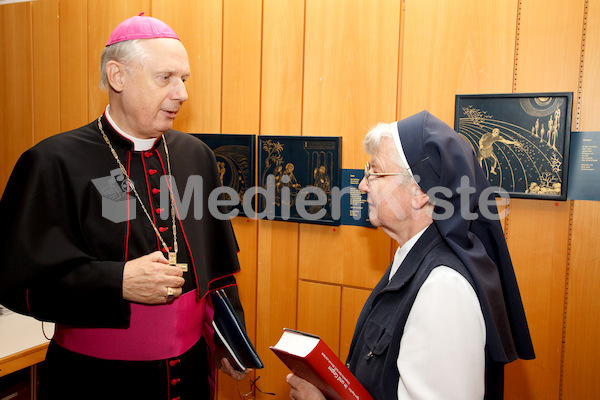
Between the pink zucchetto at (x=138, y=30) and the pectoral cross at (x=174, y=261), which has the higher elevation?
the pink zucchetto at (x=138, y=30)

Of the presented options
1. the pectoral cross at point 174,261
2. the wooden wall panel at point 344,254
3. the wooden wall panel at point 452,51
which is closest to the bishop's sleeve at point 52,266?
the pectoral cross at point 174,261

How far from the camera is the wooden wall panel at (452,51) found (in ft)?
9.34

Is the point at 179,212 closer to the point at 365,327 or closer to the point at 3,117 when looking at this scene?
the point at 365,327

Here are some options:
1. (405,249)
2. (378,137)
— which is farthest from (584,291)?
(378,137)

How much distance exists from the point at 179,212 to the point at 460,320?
1.31m

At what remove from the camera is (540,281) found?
9.38 ft

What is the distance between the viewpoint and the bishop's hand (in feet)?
5.91

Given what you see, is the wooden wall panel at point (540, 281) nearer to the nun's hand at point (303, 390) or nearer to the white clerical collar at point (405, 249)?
the white clerical collar at point (405, 249)

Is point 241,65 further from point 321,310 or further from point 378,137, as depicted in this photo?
point 378,137

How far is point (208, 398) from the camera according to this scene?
2.21 metres

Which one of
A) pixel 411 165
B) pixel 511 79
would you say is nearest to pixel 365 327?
pixel 411 165

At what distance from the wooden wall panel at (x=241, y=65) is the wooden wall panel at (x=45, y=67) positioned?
1883 millimetres

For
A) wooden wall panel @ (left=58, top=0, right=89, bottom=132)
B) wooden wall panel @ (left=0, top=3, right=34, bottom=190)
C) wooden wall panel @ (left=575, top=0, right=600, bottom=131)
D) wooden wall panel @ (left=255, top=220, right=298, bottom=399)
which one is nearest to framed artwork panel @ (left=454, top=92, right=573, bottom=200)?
wooden wall panel @ (left=575, top=0, right=600, bottom=131)

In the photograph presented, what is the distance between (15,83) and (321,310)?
3.81 m
